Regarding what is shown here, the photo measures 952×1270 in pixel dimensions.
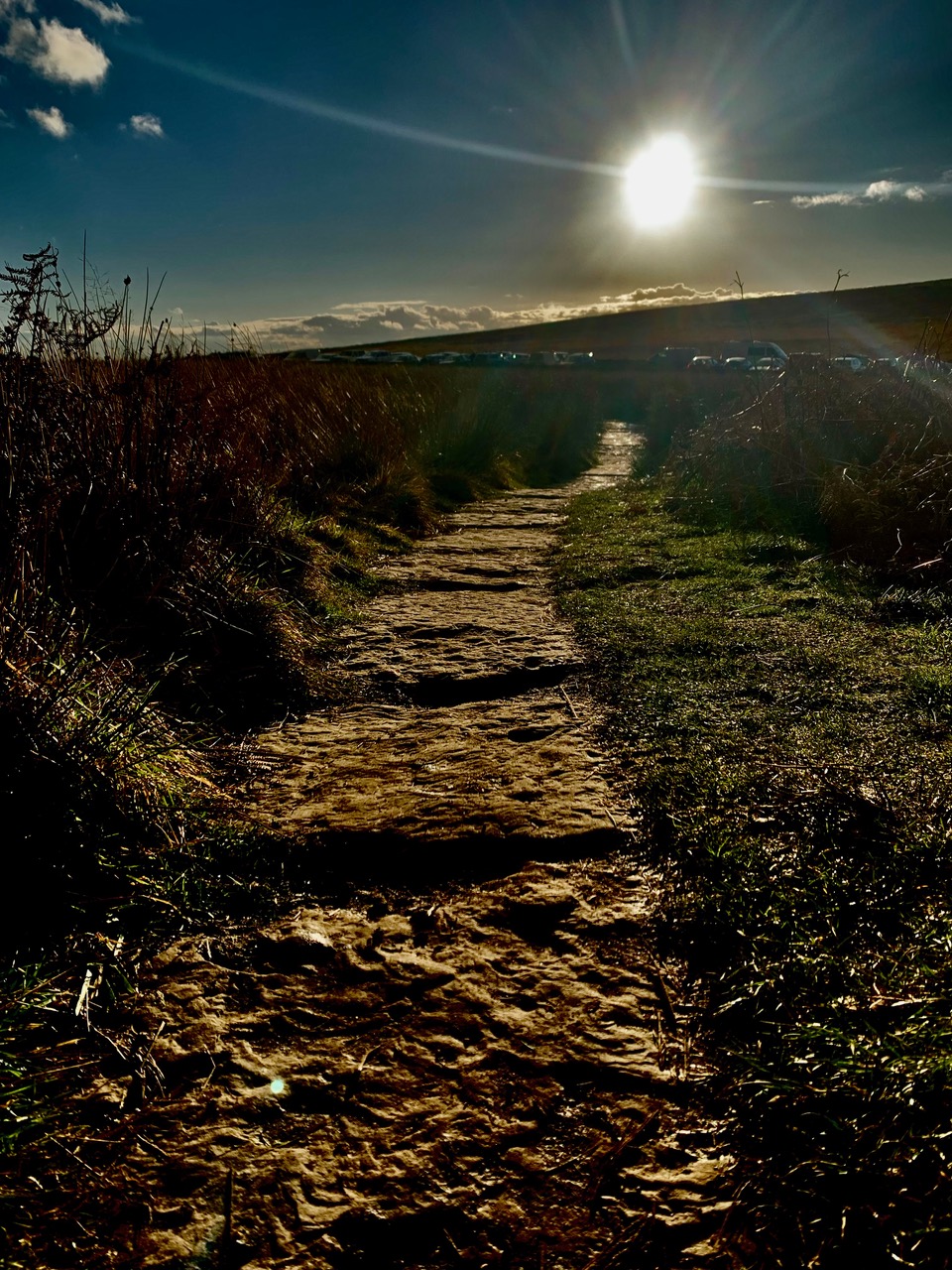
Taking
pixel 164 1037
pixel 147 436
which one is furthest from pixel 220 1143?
pixel 147 436

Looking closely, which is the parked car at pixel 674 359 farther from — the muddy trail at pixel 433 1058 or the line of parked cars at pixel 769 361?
the muddy trail at pixel 433 1058

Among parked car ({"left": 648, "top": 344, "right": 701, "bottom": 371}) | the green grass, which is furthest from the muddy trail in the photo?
parked car ({"left": 648, "top": 344, "right": 701, "bottom": 371})

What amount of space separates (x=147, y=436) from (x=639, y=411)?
19.1 m

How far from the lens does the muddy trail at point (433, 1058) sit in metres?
A: 1.17

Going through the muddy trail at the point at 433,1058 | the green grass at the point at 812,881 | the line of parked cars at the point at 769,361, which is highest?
the line of parked cars at the point at 769,361

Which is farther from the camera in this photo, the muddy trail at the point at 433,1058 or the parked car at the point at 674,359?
the parked car at the point at 674,359

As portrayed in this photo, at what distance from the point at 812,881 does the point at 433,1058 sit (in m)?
0.93

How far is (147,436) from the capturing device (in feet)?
11.9

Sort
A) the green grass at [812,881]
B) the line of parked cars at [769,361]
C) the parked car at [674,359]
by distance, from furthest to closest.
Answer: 1. the parked car at [674,359]
2. the line of parked cars at [769,361]
3. the green grass at [812,881]

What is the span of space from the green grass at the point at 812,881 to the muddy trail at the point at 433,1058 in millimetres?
112

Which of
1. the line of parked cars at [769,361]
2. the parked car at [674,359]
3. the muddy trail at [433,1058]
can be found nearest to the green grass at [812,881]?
the muddy trail at [433,1058]

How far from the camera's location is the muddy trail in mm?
1166

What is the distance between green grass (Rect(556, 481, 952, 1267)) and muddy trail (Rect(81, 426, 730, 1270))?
112mm

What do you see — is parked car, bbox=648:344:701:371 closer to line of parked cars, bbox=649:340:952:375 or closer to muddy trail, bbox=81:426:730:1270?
line of parked cars, bbox=649:340:952:375
